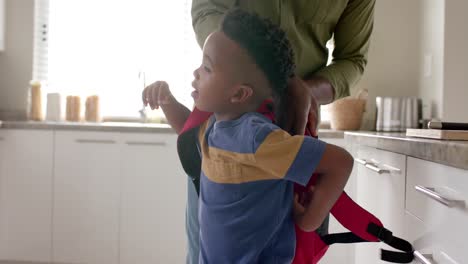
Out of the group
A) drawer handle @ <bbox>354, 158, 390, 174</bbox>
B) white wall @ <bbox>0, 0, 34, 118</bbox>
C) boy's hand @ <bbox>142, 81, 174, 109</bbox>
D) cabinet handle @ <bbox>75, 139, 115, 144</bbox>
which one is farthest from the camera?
white wall @ <bbox>0, 0, 34, 118</bbox>

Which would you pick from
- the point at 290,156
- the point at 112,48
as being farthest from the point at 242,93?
the point at 112,48

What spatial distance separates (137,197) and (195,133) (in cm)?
208

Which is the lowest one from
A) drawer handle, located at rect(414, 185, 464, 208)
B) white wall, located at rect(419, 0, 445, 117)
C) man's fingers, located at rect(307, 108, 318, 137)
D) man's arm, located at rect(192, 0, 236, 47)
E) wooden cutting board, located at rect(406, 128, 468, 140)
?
drawer handle, located at rect(414, 185, 464, 208)

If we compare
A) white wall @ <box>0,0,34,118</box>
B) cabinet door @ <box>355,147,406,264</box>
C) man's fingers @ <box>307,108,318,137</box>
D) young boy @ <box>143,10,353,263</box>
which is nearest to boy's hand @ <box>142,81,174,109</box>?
young boy @ <box>143,10,353,263</box>

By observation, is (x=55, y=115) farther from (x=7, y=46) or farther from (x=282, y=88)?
(x=282, y=88)

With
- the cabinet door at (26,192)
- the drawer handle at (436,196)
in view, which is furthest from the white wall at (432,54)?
the cabinet door at (26,192)

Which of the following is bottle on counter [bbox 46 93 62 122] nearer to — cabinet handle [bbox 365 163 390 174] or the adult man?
cabinet handle [bbox 365 163 390 174]

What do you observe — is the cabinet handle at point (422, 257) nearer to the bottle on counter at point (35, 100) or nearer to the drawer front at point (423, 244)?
the drawer front at point (423, 244)

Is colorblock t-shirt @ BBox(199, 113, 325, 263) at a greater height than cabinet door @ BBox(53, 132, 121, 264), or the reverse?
colorblock t-shirt @ BBox(199, 113, 325, 263)

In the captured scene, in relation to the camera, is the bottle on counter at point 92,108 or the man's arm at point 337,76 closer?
the man's arm at point 337,76

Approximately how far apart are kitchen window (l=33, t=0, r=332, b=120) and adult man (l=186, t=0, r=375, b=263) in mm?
2432

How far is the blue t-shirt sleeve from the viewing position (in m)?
0.65

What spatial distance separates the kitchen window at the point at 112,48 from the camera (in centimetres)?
346

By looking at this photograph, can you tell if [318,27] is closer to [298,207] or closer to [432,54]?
Answer: [298,207]
